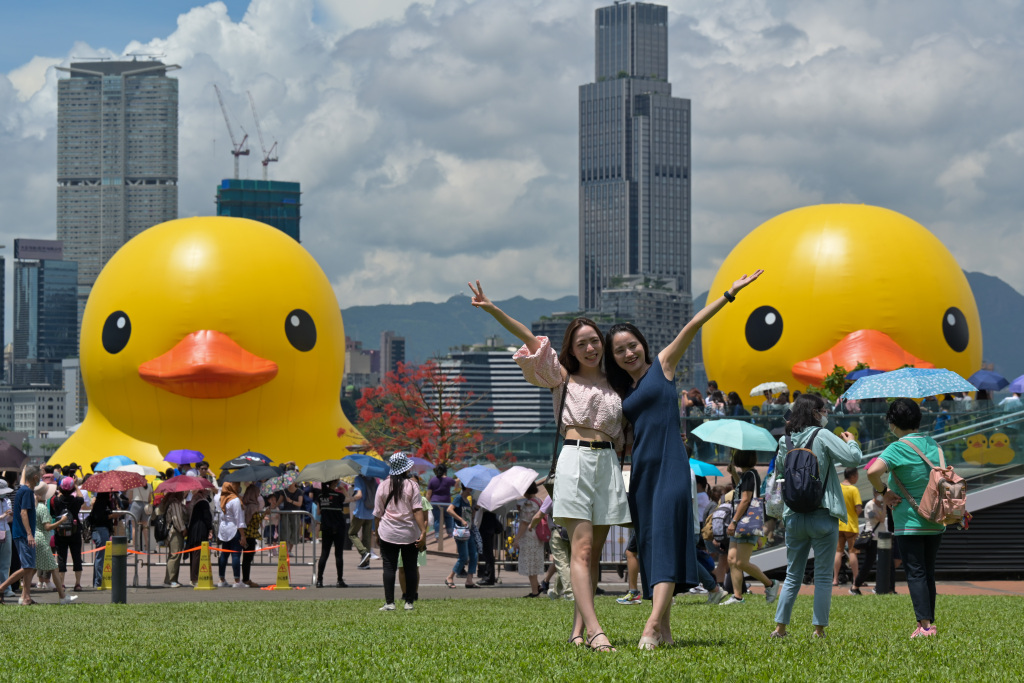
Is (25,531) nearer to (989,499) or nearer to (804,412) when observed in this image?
(804,412)

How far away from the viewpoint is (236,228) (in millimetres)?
27078

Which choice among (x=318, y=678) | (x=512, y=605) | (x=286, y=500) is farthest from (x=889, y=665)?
(x=286, y=500)

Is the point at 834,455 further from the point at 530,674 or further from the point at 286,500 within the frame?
the point at 286,500

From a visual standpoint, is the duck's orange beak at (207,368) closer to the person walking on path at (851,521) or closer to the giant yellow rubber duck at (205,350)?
the giant yellow rubber duck at (205,350)

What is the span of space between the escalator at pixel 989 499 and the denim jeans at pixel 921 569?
9393 millimetres

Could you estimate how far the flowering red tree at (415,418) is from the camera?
3806 centimetres

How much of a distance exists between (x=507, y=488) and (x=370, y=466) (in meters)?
5.30

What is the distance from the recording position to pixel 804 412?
7977 mm

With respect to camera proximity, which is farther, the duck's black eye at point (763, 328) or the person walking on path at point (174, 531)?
the duck's black eye at point (763, 328)

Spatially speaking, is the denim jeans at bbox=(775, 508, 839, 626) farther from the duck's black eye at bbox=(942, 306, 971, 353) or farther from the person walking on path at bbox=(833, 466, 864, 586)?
the duck's black eye at bbox=(942, 306, 971, 353)

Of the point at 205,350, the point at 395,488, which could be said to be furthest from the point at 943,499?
the point at 205,350

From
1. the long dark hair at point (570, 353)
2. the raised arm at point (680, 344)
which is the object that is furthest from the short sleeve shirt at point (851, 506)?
the long dark hair at point (570, 353)

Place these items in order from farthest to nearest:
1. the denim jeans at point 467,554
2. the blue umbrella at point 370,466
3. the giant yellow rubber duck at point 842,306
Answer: the giant yellow rubber duck at point 842,306
the blue umbrella at point 370,466
the denim jeans at point 467,554

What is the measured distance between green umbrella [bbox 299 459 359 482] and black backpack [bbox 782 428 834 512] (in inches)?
423
